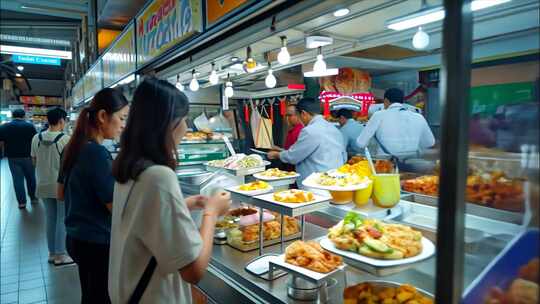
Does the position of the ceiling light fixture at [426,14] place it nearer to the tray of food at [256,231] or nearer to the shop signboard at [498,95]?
the shop signboard at [498,95]

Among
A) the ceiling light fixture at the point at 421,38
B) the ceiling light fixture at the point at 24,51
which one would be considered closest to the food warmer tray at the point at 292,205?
the ceiling light fixture at the point at 421,38

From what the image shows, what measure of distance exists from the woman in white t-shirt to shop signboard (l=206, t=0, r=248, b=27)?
0.87m

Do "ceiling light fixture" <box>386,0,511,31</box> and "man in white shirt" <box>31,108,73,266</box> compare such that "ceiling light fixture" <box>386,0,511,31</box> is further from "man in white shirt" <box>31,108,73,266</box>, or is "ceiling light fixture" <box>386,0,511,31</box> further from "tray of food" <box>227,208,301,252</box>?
"man in white shirt" <box>31,108,73,266</box>

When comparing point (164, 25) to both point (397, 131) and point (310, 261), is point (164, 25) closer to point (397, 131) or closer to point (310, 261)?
point (310, 261)

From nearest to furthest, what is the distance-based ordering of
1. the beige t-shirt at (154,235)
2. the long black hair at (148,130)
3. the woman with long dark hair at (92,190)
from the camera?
the beige t-shirt at (154,235)
the long black hair at (148,130)
the woman with long dark hair at (92,190)

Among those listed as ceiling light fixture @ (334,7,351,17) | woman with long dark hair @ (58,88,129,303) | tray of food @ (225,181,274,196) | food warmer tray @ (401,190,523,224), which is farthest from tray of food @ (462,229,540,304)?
woman with long dark hair @ (58,88,129,303)

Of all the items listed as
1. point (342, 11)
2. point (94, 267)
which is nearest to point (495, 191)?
point (342, 11)

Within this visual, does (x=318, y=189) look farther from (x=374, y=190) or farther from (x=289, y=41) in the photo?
(x=289, y=41)

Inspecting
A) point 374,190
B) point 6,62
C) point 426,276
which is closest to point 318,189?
point 374,190

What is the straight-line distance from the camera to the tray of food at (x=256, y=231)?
→ 2277mm

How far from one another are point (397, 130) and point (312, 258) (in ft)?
8.46

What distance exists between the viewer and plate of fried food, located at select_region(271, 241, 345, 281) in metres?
1.57

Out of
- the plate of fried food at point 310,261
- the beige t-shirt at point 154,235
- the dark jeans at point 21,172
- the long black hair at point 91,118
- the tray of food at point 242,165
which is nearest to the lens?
the beige t-shirt at point 154,235

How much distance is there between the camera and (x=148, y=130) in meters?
1.32
